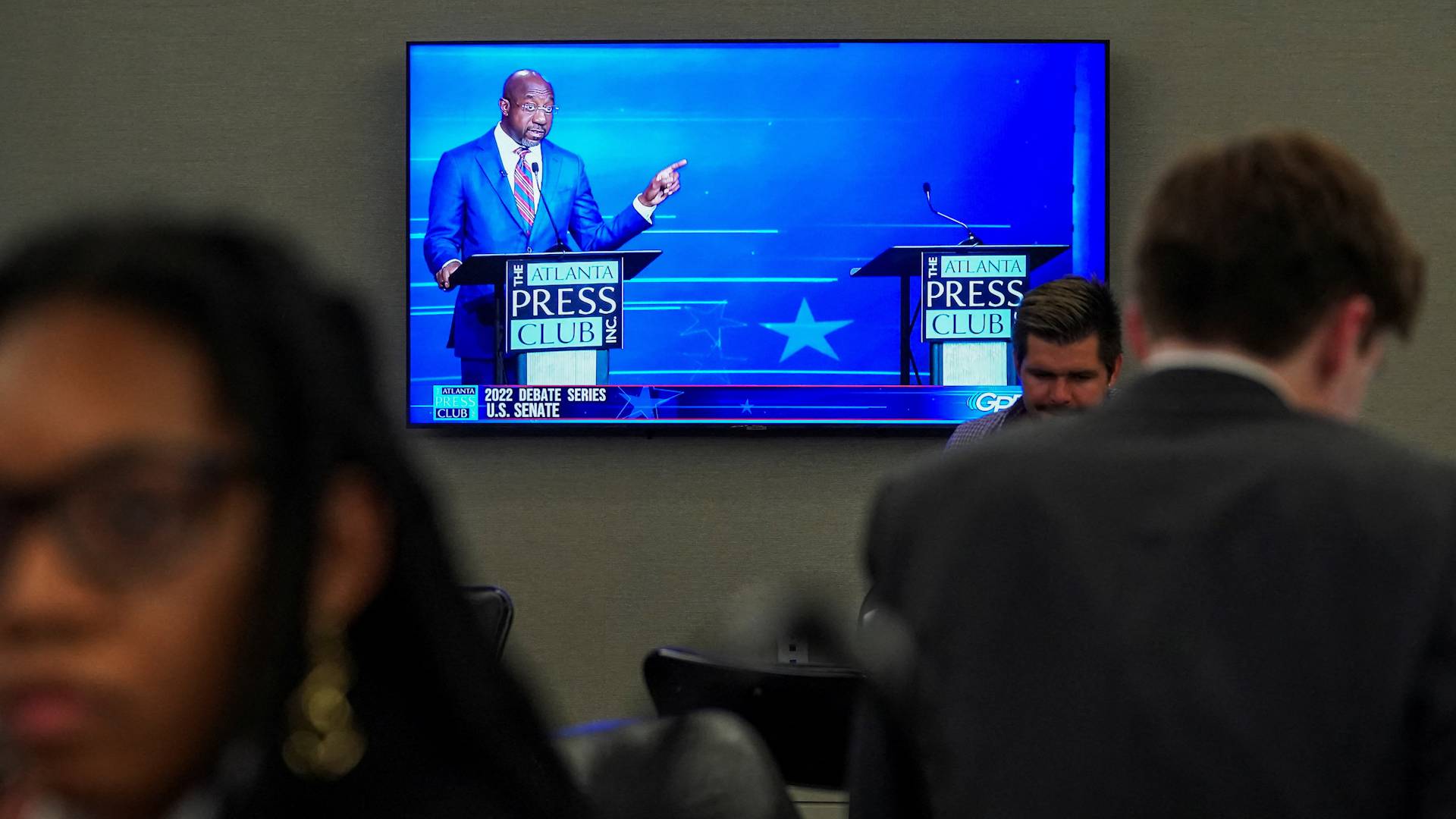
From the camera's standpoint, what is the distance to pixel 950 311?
3975 mm

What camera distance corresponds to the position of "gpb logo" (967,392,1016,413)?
3979mm

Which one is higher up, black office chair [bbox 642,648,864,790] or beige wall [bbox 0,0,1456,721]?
beige wall [bbox 0,0,1456,721]

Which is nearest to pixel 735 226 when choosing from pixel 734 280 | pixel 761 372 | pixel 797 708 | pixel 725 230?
pixel 725 230

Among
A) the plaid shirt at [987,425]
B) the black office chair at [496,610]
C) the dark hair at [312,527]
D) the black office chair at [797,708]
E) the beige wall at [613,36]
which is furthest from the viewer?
the beige wall at [613,36]

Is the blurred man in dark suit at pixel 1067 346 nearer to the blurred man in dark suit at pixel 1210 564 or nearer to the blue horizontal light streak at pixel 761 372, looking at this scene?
the blue horizontal light streak at pixel 761 372

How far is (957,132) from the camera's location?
13.1 ft

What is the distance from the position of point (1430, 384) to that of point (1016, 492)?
3.39 metres

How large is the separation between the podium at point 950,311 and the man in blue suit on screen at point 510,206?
77 centimetres

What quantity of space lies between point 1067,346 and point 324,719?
2.50m

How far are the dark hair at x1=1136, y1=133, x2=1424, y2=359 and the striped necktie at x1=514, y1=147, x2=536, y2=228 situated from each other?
287 centimetres

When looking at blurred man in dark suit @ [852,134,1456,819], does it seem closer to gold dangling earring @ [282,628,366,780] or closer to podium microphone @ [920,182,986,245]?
gold dangling earring @ [282,628,366,780]

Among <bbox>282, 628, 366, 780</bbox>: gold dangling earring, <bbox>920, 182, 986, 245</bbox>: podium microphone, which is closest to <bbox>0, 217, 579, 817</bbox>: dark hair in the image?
<bbox>282, 628, 366, 780</bbox>: gold dangling earring

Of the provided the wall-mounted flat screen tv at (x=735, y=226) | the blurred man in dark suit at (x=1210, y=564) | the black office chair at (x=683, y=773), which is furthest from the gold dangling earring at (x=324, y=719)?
the wall-mounted flat screen tv at (x=735, y=226)

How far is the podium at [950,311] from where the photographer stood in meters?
3.96
